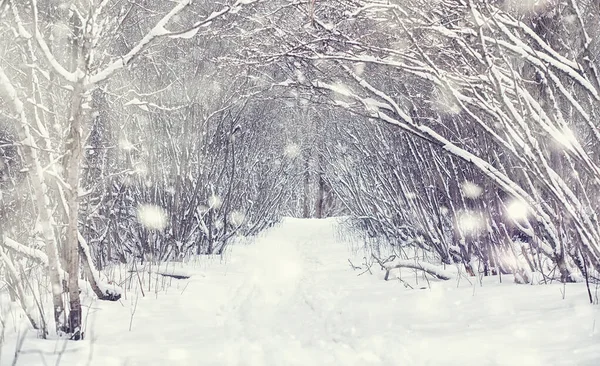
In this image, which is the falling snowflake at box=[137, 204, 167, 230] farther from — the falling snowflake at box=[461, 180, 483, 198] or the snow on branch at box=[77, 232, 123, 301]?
the falling snowflake at box=[461, 180, 483, 198]

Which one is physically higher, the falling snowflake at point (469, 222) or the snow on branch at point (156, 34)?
the snow on branch at point (156, 34)

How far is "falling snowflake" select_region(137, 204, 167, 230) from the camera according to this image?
24.2 feet

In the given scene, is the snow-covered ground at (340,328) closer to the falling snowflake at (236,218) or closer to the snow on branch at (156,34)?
the snow on branch at (156,34)

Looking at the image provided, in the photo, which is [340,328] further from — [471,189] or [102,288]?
[471,189]

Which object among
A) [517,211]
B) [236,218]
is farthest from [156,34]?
[236,218]

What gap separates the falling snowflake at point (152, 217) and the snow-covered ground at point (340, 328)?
6.61 feet

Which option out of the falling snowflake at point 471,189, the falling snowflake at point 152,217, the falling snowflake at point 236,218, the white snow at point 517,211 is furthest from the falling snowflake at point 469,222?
A: the falling snowflake at point 236,218

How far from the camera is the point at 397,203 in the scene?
7.56 meters

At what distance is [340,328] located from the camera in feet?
12.3

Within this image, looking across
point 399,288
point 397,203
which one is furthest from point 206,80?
point 399,288

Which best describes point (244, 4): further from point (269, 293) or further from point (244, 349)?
point (269, 293)

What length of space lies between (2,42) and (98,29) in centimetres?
189

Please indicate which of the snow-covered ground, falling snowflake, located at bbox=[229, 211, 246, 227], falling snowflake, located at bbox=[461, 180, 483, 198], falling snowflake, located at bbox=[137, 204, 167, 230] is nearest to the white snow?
falling snowflake, located at bbox=[461, 180, 483, 198]

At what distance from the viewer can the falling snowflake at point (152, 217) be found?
737 cm
